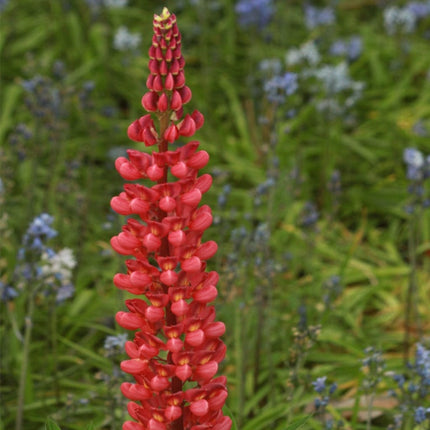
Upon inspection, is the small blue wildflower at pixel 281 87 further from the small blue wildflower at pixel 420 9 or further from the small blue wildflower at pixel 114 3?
the small blue wildflower at pixel 420 9

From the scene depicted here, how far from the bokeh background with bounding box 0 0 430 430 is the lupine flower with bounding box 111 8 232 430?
582 mm

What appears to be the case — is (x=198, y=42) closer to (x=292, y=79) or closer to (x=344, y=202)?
(x=344, y=202)

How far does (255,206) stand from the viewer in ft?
15.8

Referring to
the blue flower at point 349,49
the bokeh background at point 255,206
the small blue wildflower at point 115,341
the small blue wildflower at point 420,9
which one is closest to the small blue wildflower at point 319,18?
the bokeh background at point 255,206

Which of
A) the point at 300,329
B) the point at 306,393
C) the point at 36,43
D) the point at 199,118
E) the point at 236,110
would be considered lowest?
the point at 306,393

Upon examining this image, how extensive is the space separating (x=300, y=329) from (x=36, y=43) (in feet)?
18.6

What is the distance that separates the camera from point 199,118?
2387mm

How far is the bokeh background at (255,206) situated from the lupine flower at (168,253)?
58cm

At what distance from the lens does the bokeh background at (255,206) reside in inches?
169

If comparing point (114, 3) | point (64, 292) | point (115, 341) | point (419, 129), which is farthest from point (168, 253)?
point (114, 3)

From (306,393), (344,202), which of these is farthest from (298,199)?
(306,393)

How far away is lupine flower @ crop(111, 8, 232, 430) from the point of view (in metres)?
2.25

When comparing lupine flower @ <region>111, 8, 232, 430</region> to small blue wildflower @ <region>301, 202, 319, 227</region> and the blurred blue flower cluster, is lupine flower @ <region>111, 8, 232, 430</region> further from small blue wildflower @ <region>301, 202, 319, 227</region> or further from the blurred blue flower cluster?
small blue wildflower @ <region>301, 202, 319, 227</region>

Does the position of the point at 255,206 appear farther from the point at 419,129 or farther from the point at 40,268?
the point at 419,129
